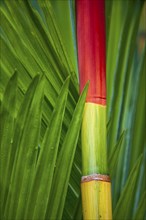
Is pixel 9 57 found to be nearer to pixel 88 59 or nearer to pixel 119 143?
pixel 88 59

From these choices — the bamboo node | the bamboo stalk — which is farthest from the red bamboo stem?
the bamboo node

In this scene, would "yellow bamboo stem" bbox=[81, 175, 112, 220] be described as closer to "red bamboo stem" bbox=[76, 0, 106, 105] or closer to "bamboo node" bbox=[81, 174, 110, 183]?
"bamboo node" bbox=[81, 174, 110, 183]

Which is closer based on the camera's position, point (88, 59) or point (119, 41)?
point (88, 59)

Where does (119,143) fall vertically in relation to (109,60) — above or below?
below

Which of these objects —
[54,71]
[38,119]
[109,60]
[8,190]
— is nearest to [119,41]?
[109,60]

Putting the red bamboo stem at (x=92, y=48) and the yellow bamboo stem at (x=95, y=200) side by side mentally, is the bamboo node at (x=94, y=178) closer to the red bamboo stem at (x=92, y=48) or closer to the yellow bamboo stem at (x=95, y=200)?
the yellow bamboo stem at (x=95, y=200)

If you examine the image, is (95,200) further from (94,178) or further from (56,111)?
(56,111)

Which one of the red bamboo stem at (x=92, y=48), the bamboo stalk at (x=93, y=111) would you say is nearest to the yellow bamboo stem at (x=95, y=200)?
the bamboo stalk at (x=93, y=111)
